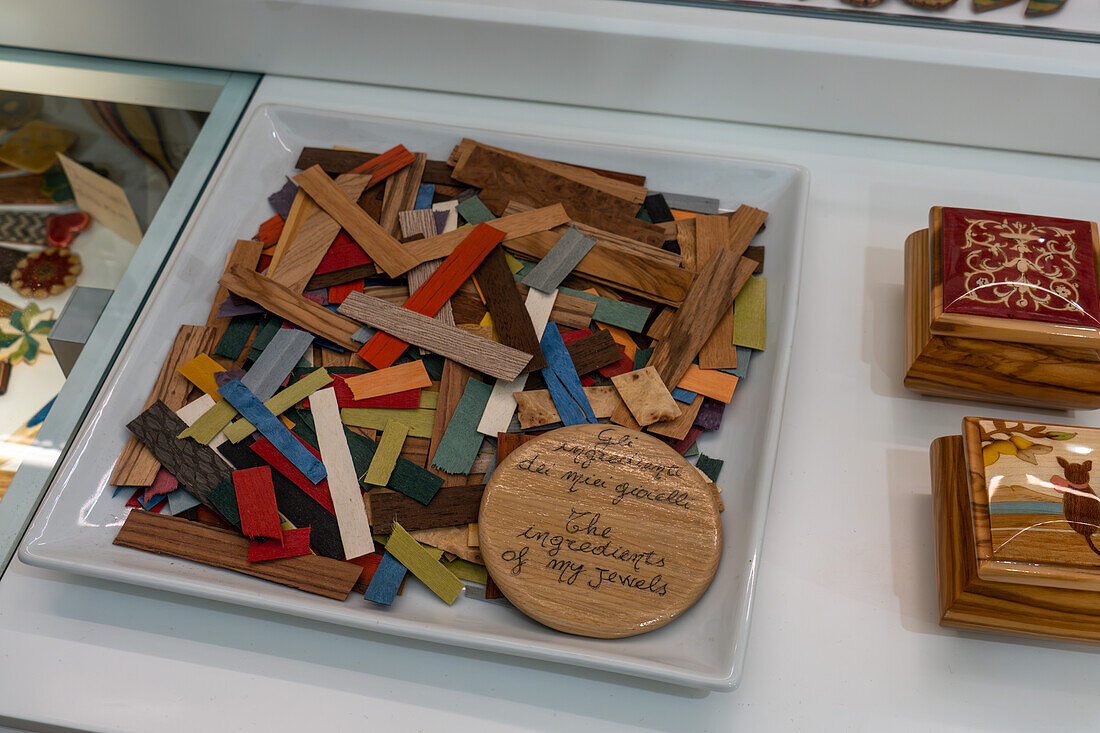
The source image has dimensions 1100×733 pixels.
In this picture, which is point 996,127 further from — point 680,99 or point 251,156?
point 251,156

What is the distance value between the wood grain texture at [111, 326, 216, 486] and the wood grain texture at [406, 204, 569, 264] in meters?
0.22

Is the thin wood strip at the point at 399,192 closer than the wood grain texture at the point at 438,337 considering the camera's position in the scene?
No

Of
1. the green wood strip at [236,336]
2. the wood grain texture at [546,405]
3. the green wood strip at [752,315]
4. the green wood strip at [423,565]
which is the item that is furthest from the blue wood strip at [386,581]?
the green wood strip at [752,315]

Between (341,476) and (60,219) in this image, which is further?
(60,219)

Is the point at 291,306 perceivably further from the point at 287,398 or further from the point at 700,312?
the point at 700,312

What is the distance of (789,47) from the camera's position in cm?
87

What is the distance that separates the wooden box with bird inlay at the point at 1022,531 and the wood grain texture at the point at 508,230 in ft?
1.43

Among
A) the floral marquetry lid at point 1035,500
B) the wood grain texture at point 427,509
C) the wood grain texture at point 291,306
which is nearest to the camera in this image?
the floral marquetry lid at point 1035,500

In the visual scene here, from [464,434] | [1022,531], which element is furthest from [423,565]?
[1022,531]

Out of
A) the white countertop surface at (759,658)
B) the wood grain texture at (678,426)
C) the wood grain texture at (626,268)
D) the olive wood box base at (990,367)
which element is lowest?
the white countertop surface at (759,658)

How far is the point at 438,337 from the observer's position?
750 millimetres

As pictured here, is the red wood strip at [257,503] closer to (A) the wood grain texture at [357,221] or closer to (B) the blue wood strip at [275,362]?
(B) the blue wood strip at [275,362]

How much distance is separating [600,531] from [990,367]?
38cm

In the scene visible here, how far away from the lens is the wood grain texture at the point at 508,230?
31.9 inches
